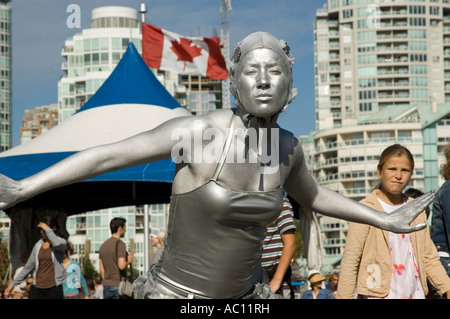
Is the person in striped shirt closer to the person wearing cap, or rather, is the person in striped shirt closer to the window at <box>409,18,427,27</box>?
the person wearing cap

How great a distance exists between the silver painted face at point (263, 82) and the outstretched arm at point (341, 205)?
14.6 inches

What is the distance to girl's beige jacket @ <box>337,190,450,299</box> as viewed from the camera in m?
5.26

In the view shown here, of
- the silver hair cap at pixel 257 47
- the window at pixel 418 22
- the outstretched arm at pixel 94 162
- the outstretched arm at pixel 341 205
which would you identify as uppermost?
the window at pixel 418 22

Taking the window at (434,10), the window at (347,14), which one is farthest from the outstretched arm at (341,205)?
the window at (434,10)

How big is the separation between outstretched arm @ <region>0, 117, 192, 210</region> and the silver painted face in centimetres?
25

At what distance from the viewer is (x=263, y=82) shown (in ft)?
10.4

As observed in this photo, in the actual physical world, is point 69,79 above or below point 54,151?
above

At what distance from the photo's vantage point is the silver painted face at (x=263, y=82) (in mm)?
3188

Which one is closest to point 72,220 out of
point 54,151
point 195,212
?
point 54,151

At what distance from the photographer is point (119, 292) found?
36.0ft

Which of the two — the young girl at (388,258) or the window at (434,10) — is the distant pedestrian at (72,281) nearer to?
the young girl at (388,258)

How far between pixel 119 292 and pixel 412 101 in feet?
395
